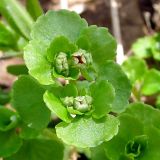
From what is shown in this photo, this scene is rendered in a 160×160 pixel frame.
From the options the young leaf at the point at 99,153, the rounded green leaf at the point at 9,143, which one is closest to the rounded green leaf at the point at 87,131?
the young leaf at the point at 99,153

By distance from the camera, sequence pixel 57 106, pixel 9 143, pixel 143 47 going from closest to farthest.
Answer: pixel 57 106, pixel 9 143, pixel 143 47

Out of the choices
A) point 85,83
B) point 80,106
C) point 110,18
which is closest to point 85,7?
point 110,18

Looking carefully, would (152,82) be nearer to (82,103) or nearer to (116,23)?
(116,23)

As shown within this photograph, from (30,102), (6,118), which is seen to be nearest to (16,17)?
(6,118)

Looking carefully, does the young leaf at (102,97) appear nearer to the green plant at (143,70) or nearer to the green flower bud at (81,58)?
the green flower bud at (81,58)

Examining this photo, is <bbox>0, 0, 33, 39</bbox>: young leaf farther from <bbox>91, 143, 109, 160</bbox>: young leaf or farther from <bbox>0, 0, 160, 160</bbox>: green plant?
<bbox>91, 143, 109, 160</bbox>: young leaf
